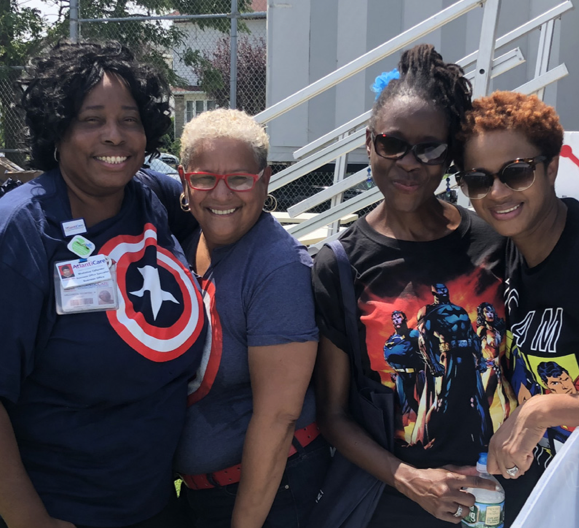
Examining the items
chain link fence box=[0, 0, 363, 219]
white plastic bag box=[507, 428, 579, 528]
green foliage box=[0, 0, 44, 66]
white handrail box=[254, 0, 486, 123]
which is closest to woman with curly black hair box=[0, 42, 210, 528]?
white plastic bag box=[507, 428, 579, 528]

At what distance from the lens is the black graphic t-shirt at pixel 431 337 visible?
1.91 m

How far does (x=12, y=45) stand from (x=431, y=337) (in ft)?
36.2

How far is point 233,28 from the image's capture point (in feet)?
23.1

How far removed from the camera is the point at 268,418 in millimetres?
1858

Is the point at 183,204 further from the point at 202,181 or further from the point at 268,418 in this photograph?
the point at 268,418

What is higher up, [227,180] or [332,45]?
[332,45]

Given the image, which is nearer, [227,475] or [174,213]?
[227,475]

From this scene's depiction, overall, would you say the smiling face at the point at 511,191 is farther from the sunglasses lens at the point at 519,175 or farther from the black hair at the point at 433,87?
the black hair at the point at 433,87

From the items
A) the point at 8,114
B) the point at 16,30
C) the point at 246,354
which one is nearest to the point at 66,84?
the point at 246,354

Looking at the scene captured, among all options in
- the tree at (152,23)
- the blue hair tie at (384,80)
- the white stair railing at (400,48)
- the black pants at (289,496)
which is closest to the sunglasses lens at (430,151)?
the blue hair tie at (384,80)

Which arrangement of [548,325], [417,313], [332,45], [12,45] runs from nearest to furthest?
1. [548,325]
2. [417,313]
3. [332,45]
4. [12,45]

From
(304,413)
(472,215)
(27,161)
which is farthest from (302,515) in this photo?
(27,161)

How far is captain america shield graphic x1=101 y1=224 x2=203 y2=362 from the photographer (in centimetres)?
183

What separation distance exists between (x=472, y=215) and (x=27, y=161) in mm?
1610
